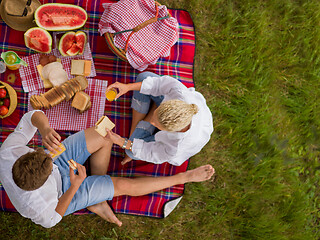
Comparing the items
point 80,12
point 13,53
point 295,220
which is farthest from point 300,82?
point 13,53

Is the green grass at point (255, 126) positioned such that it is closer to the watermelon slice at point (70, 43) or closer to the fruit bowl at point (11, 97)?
the watermelon slice at point (70, 43)

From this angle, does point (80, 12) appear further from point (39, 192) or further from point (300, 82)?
point (300, 82)

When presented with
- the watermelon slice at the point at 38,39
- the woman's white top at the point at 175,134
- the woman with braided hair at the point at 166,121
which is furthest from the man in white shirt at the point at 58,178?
the watermelon slice at the point at 38,39

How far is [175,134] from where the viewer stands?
2.30 m

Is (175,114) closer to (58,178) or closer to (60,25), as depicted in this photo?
(58,178)

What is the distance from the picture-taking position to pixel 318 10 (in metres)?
3.66

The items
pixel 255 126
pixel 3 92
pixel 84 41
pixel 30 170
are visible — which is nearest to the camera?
pixel 30 170

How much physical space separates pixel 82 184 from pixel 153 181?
31.3 inches

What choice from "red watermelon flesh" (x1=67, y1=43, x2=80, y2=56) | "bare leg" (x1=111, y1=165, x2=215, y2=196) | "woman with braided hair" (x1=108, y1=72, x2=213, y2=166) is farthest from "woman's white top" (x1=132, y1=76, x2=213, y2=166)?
"red watermelon flesh" (x1=67, y1=43, x2=80, y2=56)

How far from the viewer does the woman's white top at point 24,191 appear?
2.00 meters

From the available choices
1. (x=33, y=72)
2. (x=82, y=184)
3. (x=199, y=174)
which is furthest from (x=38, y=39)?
(x=199, y=174)

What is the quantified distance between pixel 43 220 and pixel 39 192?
254 mm

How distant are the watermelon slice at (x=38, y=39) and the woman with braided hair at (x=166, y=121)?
99 centimetres

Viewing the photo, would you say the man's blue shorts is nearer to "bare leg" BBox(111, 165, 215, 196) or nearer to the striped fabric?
"bare leg" BBox(111, 165, 215, 196)
